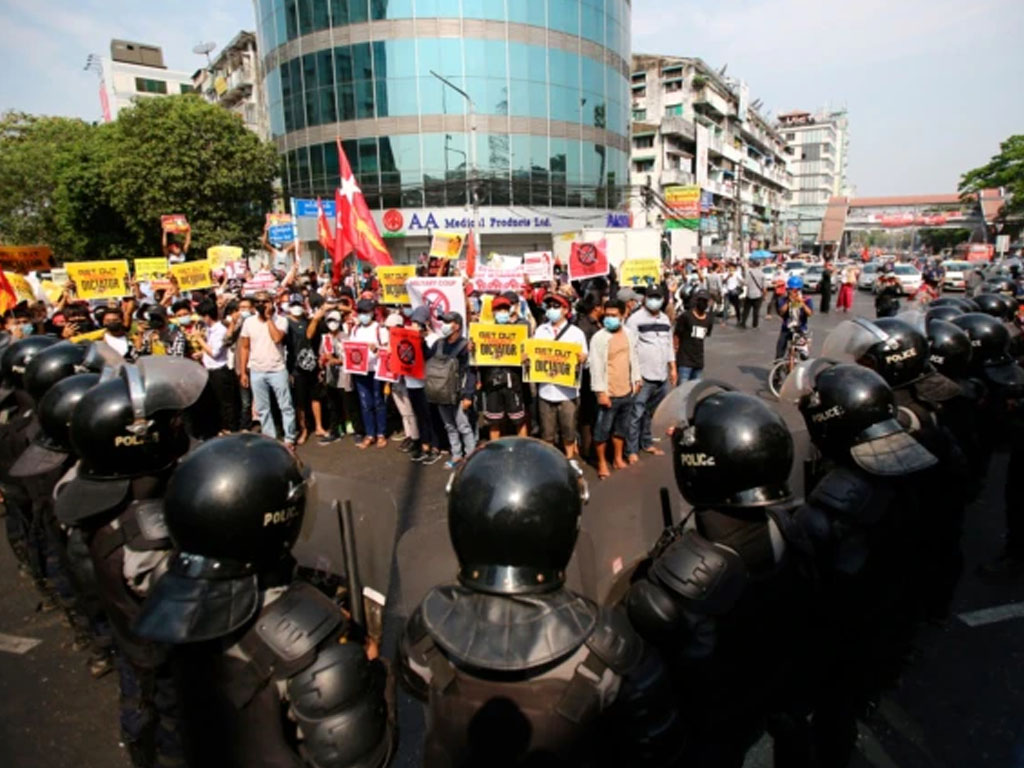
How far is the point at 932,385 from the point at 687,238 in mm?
51094

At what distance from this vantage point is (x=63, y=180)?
33000 millimetres

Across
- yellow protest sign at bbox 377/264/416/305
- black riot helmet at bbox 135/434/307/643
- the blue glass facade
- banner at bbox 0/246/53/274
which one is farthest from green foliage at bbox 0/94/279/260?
black riot helmet at bbox 135/434/307/643

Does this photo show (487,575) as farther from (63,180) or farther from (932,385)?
(63,180)

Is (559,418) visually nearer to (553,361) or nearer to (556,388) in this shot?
(556,388)

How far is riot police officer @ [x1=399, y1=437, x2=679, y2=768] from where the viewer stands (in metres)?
1.44

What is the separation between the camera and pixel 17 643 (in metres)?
4.11

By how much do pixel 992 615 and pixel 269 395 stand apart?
7558 mm

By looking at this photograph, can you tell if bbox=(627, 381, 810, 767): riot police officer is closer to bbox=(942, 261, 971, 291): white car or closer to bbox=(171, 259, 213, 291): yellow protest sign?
bbox=(171, 259, 213, 291): yellow protest sign

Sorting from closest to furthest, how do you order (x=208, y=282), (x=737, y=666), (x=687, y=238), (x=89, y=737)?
(x=737, y=666)
(x=89, y=737)
(x=208, y=282)
(x=687, y=238)

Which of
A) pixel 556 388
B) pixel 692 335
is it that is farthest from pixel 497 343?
pixel 692 335

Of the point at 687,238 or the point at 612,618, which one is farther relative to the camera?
the point at 687,238

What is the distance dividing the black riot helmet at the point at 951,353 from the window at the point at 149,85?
84.5 meters

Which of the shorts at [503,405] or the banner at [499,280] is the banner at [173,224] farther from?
the shorts at [503,405]

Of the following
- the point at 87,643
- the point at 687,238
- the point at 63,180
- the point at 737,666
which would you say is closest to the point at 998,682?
the point at 737,666
